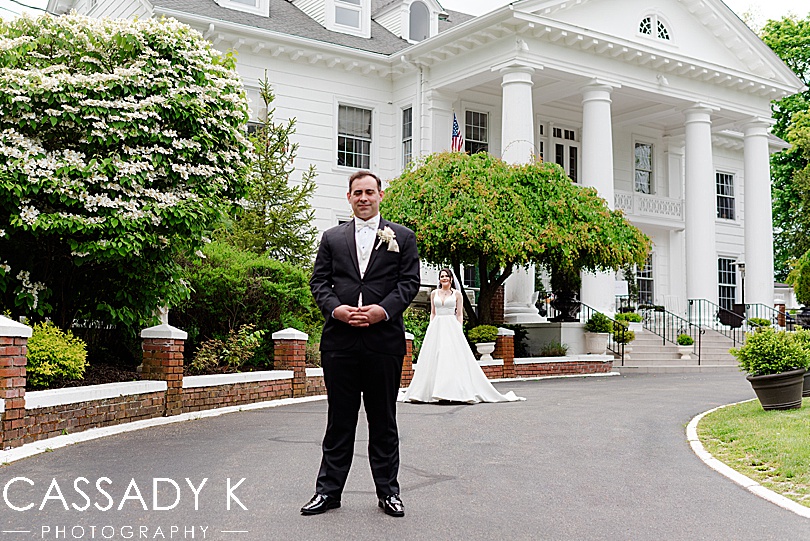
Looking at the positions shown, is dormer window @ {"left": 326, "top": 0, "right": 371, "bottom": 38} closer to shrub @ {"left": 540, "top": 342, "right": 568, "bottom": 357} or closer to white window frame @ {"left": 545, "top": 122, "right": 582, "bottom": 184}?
white window frame @ {"left": 545, "top": 122, "right": 582, "bottom": 184}

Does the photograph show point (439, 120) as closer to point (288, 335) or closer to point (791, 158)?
point (288, 335)

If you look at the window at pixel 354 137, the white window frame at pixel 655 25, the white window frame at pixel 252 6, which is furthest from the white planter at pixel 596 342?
the white window frame at pixel 252 6

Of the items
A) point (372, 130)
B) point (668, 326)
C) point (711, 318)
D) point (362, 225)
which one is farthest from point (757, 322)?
point (362, 225)

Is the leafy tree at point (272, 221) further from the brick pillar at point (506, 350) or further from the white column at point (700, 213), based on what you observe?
the white column at point (700, 213)

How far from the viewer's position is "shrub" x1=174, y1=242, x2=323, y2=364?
46.6 feet

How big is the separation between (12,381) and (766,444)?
678cm

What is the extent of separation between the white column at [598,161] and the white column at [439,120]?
12.0ft

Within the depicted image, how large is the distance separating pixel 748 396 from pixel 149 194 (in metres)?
9.71

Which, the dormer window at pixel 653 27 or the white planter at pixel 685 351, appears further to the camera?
the dormer window at pixel 653 27

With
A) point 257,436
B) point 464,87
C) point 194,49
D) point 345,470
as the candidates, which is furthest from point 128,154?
point 464,87

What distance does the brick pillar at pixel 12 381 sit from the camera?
7.79m

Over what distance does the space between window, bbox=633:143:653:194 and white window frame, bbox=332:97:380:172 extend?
31.7ft

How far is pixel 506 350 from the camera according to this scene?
18828mm

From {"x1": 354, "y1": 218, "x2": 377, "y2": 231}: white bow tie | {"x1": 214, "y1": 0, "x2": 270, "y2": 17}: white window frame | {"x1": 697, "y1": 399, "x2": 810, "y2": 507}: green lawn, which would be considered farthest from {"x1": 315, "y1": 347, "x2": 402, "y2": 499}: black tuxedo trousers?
{"x1": 214, "y1": 0, "x2": 270, "y2": 17}: white window frame
